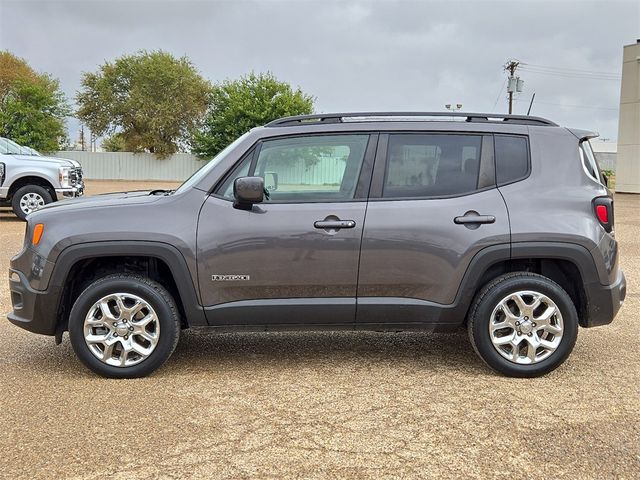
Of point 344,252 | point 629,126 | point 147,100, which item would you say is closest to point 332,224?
point 344,252

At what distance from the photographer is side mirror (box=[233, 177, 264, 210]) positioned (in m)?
4.52

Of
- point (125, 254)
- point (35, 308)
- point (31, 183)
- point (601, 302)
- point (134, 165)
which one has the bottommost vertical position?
point (35, 308)

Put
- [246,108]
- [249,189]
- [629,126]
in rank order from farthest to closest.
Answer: [246,108]
[629,126]
[249,189]

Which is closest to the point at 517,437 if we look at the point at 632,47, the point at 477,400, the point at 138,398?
the point at 477,400

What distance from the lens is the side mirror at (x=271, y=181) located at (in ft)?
15.5

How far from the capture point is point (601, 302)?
4734 millimetres

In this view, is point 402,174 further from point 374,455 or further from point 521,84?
point 521,84

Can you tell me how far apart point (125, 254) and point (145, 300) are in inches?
13.2

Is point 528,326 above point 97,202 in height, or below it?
below

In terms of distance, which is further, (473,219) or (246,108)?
(246,108)

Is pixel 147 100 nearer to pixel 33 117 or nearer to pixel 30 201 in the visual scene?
pixel 33 117

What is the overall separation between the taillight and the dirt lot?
3.48ft

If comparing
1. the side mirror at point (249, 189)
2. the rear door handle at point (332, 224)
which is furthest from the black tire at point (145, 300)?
the rear door handle at point (332, 224)

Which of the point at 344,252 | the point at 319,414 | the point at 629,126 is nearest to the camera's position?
the point at 319,414
